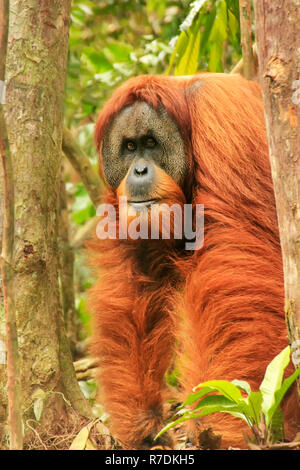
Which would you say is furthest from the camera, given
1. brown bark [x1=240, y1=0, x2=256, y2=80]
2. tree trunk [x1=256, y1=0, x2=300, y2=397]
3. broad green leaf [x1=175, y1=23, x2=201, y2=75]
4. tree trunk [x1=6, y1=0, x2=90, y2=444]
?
broad green leaf [x1=175, y1=23, x2=201, y2=75]

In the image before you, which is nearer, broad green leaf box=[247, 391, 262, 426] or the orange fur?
broad green leaf box=[247, 391, 262, 426]

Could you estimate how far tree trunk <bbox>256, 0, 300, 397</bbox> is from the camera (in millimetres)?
1967

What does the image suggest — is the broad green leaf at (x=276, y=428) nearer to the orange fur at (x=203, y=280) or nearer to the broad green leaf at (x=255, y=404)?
the broad green leaf at (x=255, y=404)

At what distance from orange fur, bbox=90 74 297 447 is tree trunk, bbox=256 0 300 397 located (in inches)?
23.9

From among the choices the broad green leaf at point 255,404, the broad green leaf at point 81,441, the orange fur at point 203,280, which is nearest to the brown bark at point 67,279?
the orange fur at point 203,280

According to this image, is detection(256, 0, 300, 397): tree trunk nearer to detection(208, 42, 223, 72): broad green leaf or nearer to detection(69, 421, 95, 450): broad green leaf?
detection(69, 421, 95, 450): broad green leaf

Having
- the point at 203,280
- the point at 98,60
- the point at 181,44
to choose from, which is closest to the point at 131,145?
the point at 203,280

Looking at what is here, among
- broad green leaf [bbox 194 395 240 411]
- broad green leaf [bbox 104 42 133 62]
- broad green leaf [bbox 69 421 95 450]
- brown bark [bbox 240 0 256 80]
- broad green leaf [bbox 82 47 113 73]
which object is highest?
broad green leaf [bbox 104 42 133 62]

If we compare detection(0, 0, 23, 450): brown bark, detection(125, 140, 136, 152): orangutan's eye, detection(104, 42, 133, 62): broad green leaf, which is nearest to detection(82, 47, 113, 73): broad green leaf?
detection(104, 42, 133, 62): broad green leaf

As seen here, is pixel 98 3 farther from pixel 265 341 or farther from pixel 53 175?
pixel 265 341

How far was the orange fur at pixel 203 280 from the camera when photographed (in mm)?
2590

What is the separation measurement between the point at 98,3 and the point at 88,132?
1.94 m

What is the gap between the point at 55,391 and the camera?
256cm

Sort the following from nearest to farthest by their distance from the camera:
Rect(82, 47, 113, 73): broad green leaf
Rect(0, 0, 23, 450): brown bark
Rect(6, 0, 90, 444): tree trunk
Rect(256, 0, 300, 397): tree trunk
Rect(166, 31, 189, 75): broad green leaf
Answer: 1. Rect(0, 0, 23, 450): brown bark
2. Rect(256, 0, 300, 397): tree trunk
3. Rect(6, 0, 90, 444): tree trunk
4. Rect(166, 31, 189, 75): broad green leaf
5. Rect(82, 47, 113, 73): broad green leaf
